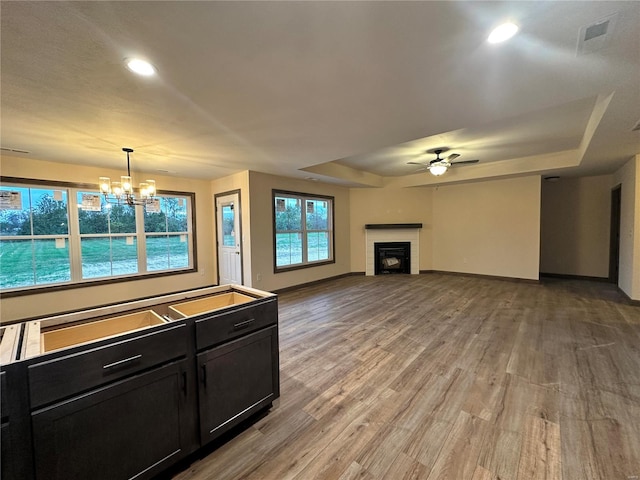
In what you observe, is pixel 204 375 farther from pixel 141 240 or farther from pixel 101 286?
pixel 141 240

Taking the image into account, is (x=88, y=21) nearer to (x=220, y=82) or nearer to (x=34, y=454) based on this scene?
(x=220, y=82)

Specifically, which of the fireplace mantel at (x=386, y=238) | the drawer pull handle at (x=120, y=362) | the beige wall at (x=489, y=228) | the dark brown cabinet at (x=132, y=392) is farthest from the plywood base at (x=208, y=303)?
the beige wall at (x=489, y=228)

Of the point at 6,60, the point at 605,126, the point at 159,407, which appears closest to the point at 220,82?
the point at 6,60

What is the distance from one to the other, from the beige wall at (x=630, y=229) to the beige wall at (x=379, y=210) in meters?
3.67

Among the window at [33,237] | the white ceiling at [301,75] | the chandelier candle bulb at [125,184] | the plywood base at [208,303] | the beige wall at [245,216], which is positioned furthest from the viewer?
the beige wall at [245,216]

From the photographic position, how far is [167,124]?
2.78 m

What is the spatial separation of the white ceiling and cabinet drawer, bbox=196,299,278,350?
5.45 feet

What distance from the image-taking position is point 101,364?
126 centimetres

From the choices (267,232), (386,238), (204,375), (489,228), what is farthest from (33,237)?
(489,228)

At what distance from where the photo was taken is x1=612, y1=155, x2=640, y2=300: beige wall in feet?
13.9

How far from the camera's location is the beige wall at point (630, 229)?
4246 millimetres

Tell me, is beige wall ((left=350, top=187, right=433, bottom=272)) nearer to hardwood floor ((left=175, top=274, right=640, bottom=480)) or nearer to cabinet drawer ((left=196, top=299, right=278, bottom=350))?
hardwood floor ((left=175, top=274, right=640, bottom=480))

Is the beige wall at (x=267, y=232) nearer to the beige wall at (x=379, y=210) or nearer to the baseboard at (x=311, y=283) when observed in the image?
the baseboard at (x=311, y=283)

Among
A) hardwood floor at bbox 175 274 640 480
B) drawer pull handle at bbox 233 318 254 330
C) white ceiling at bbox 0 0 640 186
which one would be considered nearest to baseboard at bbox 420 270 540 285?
hardwood floor at bbox 175 274 640 480
